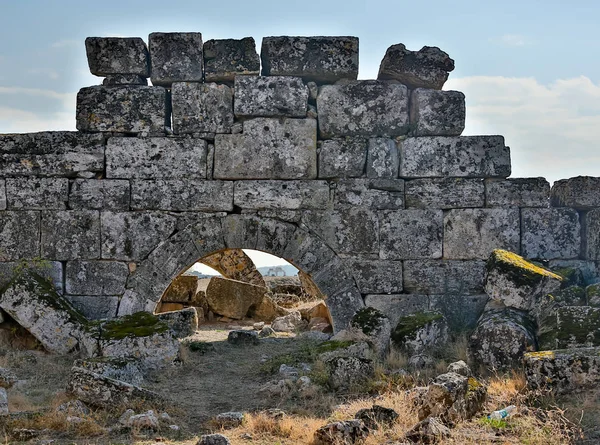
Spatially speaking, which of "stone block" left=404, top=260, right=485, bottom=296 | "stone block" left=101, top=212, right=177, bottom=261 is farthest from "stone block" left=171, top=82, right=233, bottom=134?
"stone block" left=404, top=260, right=485, bottom=296

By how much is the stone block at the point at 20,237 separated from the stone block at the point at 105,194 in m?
0.64

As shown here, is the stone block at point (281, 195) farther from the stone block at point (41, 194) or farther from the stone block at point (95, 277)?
the stone block at point (41, 194)

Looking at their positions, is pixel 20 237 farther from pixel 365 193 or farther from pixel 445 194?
pixel 445 194

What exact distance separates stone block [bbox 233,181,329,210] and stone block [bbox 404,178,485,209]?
44.9 inches

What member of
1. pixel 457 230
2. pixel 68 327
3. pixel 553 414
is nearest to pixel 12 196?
pixel 68 327

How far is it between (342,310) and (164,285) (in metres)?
2.28

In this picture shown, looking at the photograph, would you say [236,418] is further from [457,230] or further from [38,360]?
[457,230]

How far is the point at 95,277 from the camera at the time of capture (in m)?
10.2

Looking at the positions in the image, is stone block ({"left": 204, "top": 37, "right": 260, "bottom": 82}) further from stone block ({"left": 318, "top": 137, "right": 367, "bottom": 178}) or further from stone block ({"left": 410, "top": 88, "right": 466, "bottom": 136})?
stone block ({"left": 410, "top": 88, "right": 466, "bottom": 136})

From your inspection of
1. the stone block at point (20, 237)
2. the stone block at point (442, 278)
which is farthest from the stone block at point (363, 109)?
the stone block at point (20, 237)

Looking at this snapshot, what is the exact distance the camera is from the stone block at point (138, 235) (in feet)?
33.5

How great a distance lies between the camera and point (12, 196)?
10.4 meters

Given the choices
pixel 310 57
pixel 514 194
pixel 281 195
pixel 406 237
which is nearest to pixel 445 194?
pixel 406 237

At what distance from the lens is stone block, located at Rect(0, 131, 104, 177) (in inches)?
406
